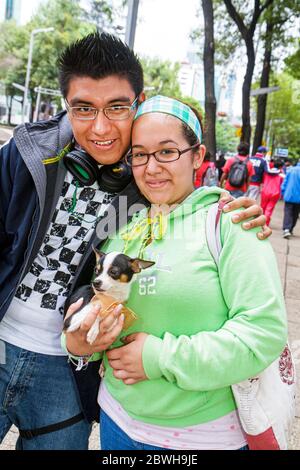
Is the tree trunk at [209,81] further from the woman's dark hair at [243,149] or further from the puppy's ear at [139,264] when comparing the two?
the puppy's ear at [139,264]

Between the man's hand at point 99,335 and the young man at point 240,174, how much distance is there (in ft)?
30.3

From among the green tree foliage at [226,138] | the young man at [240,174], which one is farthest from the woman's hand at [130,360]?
the green tree foliage at [226,138]

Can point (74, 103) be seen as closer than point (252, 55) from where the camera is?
Yes

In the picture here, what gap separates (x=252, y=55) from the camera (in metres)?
13.6

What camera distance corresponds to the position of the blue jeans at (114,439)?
1657mm

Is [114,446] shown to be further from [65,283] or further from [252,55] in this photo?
[252,55]

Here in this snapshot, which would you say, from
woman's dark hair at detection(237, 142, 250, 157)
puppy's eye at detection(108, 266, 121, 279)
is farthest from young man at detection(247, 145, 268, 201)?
puppy's eye at detection(108, 266, 121, 279)

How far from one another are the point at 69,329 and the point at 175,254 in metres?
0.47

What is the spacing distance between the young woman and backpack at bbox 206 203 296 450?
0.04 metres

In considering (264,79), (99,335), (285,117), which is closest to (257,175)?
(264,79)

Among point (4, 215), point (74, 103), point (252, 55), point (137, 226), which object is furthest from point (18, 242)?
point (252, 55)

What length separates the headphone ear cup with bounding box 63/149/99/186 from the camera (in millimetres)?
1899

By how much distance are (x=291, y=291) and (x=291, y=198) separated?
522 cm

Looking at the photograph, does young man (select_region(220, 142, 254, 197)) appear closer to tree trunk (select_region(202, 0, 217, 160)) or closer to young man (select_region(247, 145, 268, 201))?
tree trunk (select_region(202, 0, 217, 160))
